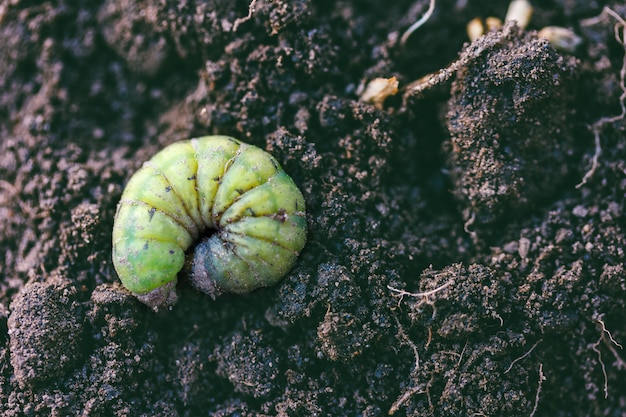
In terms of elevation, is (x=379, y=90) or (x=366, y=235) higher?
(x=379, y=90)

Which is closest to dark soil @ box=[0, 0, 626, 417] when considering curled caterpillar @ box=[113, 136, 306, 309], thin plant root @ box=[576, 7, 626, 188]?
thin plant root @ box=[576, 7, 626, 188]

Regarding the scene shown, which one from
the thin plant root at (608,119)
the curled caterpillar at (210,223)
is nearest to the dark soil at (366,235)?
the thin plant root at (608,119)

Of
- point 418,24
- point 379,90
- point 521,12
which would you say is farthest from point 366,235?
point 521,12

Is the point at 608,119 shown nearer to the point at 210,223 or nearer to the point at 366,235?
the point at 366,235

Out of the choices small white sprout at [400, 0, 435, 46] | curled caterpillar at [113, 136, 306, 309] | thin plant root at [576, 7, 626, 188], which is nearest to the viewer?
curled caterpillar at [113, 136, 306, 309]

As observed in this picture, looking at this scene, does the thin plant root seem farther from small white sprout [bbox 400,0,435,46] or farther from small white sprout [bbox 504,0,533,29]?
small white sprout [bbox 400,0,435,46]

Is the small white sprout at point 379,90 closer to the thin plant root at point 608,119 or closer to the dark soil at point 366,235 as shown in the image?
the dark soil at point 366,235

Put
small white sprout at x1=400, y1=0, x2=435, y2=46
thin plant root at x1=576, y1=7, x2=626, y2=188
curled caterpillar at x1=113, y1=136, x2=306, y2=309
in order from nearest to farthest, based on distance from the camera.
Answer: curled caterpillar at x1=113, y1=136, x2=306, y2=309 → thin plant root at x1=576, y1=7, x2=626, y2=188 → small white sprout at x1=400, y1=0, x2=435, y2=46

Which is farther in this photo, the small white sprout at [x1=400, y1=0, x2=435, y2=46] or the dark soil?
the small white sprout at [x1=400, y1=0, x2=435, y2=46]
